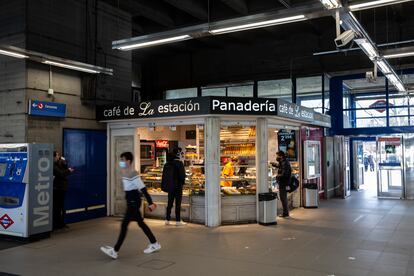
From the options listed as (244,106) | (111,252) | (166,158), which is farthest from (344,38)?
(166,158)

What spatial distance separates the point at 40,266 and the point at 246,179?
4491 millimetres

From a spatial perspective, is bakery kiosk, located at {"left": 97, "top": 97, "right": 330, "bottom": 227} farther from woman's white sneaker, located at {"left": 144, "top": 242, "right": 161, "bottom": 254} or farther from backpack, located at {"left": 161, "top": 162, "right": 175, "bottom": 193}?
woman's white sneaker, located at {"left": 144, "top": 242, "right": 161, "bottom": 254}

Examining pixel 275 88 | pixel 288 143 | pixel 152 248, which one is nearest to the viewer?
pixel 152 248

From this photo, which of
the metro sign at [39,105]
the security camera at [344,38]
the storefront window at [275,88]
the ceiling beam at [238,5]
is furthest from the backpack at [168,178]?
the storefront window at [275,88]

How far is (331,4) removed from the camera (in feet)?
16.8

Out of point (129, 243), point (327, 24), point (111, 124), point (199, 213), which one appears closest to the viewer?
point (129, 243)

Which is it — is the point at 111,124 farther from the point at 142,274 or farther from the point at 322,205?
the point at 322,205

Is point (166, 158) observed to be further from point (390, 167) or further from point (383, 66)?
point (390, 167)

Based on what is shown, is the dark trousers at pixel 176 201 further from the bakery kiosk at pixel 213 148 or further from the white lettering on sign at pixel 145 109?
the white lettering on sign at pixel 145 109

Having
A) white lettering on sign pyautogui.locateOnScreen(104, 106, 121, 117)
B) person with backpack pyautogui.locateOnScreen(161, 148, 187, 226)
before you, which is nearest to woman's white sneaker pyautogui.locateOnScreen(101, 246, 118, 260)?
person with backpack pyautogui.locateOnScreen(161, 148, 187, 226)

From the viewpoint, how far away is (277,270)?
4.98 metres

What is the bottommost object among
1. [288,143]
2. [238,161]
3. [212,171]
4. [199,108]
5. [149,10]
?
[212,171]

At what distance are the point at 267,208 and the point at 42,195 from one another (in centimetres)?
424

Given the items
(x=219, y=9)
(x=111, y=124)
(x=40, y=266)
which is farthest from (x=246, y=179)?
(x=219, y=9)
